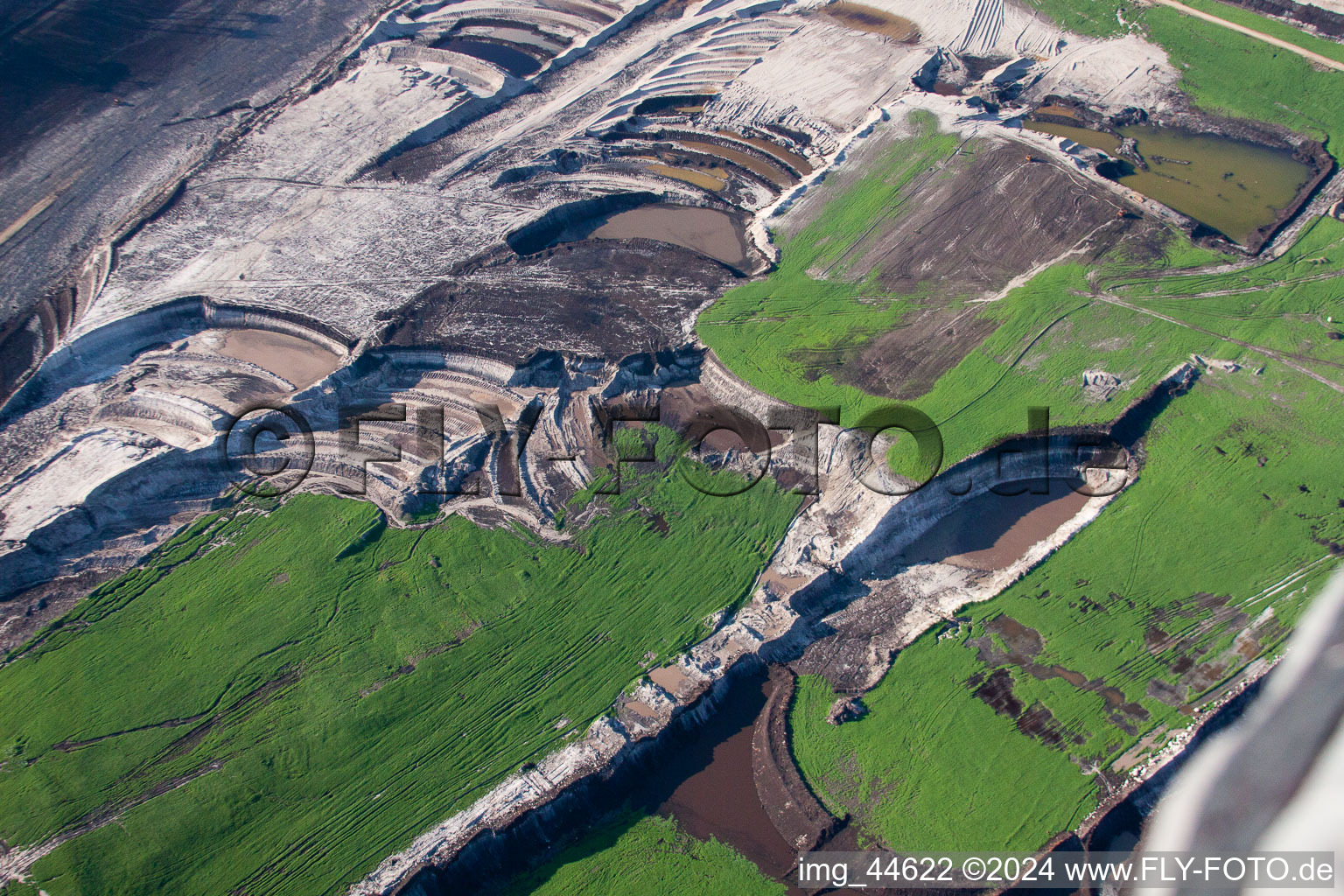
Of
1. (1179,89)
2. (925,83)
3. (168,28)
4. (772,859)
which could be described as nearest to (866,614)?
(772,859)

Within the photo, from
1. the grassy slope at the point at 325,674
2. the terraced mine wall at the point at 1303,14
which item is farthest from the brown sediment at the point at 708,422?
the terraced mine wall at the point at 1303,14

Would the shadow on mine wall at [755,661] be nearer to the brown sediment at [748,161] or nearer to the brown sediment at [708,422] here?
the brown sediment at [708,422]

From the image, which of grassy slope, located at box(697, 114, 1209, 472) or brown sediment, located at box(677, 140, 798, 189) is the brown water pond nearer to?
grassy slope, located at box(697, 114, 1209, 472)

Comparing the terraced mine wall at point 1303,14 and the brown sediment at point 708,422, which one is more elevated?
the terraced mine wall at point 1303,14

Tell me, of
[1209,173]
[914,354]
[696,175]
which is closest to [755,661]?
[914,354]

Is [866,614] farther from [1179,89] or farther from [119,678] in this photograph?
[1179,89]

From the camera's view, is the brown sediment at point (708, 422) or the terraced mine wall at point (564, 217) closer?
the brown sediment at point (708, 422)
